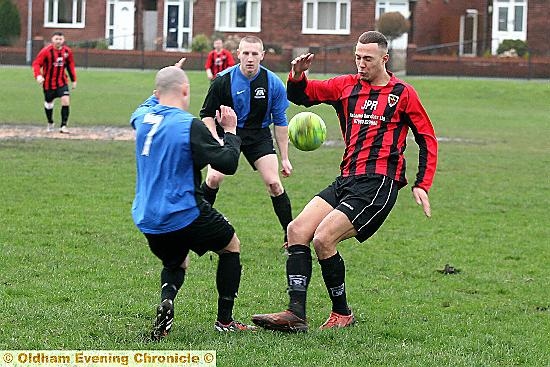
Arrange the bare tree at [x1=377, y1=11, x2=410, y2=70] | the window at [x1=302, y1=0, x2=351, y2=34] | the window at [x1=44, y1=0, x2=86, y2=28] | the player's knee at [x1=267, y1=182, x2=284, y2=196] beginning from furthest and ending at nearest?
the window at [x1=44, y1=0, x2=86, y2=28] < the window at [x1=302, y1=0, x2=351, y2=34] < the bare tree at [x1=377, y1=11, x2=410, y2=70] < the player's knee at [x1=267, y1=182, x2=284, y2=196]

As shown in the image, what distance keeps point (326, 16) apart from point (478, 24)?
786 cm

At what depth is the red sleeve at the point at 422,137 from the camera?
7.50 m

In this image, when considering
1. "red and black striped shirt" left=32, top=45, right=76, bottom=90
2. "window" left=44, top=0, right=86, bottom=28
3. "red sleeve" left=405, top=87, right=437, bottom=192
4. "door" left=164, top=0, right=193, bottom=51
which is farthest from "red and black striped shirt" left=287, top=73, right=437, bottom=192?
"window" left=44, top=0, right=86, bottom=28

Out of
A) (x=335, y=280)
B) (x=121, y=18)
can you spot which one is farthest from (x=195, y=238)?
(x=121, y=18)

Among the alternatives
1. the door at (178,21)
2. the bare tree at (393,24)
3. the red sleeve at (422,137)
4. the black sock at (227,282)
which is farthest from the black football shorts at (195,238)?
the door at (178,21)

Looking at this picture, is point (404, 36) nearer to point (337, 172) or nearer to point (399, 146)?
point (337, 172)

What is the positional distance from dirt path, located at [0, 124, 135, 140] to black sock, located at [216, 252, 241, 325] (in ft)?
48.8

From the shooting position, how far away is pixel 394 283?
9039 millimetres

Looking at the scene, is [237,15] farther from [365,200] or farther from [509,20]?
[365,200]

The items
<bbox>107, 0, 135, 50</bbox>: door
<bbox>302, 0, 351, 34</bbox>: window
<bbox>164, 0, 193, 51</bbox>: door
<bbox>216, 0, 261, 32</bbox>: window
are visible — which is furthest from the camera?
<bbox>107, 0, 135, 50</bbox>: door

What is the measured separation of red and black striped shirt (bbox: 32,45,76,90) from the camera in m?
22.2

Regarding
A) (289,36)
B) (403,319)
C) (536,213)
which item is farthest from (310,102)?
(289,36)

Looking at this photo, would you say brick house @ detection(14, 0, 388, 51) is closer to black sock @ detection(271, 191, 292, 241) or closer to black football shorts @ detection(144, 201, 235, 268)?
black sock @ detection(271, 191, 292, 241)

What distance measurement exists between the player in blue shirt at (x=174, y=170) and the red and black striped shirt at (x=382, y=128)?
114cm
